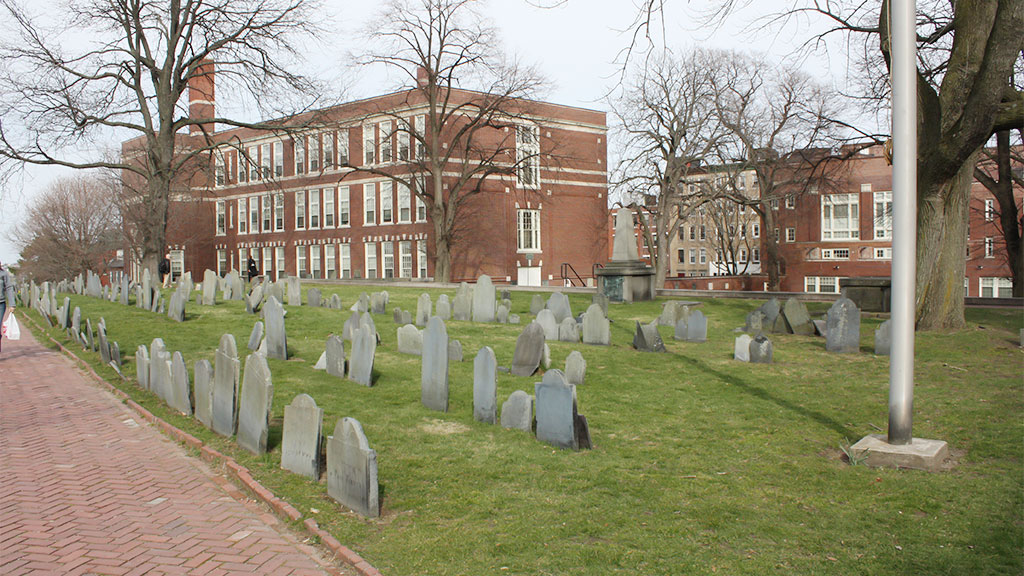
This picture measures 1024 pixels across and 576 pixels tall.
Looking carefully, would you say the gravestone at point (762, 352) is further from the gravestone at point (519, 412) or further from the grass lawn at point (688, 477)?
the gravestone at point (519, 412)

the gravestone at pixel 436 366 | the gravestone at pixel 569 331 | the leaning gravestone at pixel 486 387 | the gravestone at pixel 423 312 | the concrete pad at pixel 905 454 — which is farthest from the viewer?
the gravestone at pixel 423 312

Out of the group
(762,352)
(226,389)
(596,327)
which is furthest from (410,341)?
(762,352)

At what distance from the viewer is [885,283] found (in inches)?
698

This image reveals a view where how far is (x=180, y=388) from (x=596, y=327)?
7330 millimetres

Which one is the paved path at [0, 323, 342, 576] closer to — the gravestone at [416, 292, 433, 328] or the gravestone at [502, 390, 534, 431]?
the gravestone at [502, 390, 534, 431]

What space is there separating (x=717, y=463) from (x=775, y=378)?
14.5 feet

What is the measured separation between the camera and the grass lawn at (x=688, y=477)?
4500mm

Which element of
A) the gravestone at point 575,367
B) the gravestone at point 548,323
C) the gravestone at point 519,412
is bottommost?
the gravestone at point 519,412

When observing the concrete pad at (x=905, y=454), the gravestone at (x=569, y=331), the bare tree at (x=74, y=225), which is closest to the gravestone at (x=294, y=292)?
the gravestone at (x=569, y=331)

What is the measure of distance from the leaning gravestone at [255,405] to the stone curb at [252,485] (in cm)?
27

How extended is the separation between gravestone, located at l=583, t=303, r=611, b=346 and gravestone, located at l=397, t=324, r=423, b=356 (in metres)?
3.21

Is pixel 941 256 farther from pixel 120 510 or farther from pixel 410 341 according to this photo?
pixel 120 510

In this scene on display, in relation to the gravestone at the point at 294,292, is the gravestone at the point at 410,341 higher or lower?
lower

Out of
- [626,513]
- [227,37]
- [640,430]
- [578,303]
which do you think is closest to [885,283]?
[578,303]
